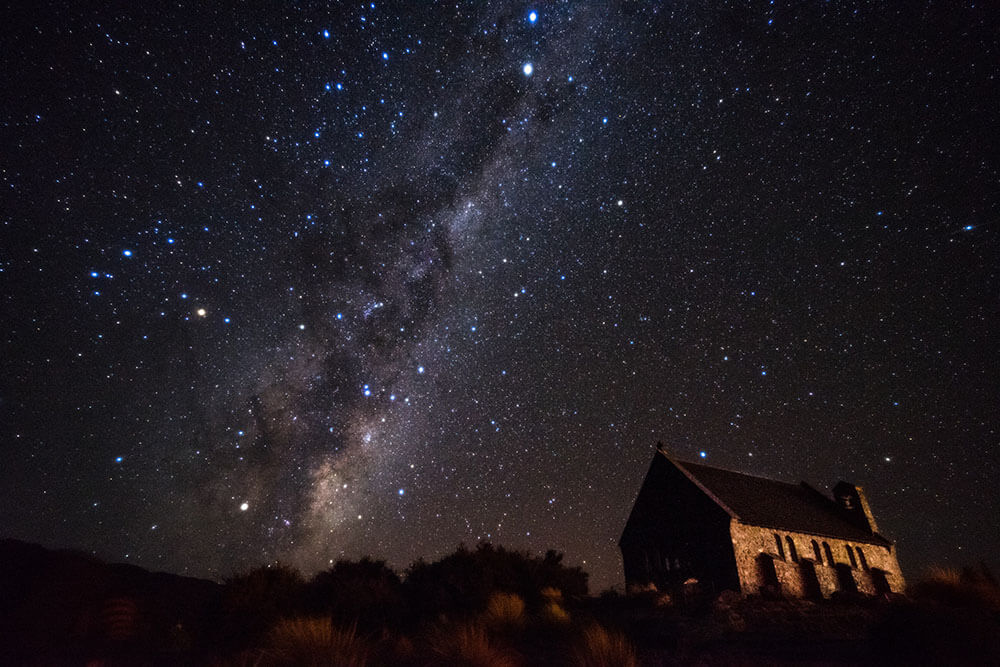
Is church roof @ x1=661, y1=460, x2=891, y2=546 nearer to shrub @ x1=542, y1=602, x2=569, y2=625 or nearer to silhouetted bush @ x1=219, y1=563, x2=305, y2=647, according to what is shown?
shrub @ x1=542, y1=602, x2=569, y2=625

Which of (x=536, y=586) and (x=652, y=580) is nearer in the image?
(x=536, y=586)

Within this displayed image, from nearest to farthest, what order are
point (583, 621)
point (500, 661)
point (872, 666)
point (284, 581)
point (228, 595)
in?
point (500, 661), point (872, 666), point (583, 621), point (228, 595), point (284, 581)

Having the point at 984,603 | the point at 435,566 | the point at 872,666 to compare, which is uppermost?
the point at 435,566

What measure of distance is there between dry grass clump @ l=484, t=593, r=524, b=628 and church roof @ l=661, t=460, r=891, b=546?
45.3ft

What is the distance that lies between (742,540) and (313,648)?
72.6ft

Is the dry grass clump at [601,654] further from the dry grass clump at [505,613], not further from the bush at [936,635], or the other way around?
the bush at [936,635]

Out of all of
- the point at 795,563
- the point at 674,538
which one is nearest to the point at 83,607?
the point at 674,538

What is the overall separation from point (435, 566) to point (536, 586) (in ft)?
16.2

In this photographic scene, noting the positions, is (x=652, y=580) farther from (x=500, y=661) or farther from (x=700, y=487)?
(x=500, y=661)

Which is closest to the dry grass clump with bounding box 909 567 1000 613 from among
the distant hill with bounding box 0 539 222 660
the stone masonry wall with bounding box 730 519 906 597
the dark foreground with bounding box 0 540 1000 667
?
the dark foreground with bounding box 0 540 1000 667

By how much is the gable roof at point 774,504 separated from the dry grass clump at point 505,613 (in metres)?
13.8

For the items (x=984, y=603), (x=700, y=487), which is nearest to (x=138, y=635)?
(x=700, y=487)

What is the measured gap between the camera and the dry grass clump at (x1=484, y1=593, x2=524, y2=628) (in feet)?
48.9

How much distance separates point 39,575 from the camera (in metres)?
22.1
